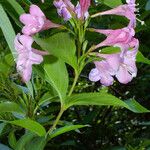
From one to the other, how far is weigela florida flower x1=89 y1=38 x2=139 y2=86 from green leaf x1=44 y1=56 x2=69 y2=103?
67 mm

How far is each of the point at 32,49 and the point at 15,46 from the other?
32 millimetres

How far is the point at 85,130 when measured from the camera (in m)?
2.36

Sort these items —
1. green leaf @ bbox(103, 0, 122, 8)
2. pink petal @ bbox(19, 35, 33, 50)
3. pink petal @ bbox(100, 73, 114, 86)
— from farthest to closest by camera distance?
green leaf @ bbox(103, 0, 122, 8) → pink petal @ bbox(100, 73, 114, 86) → pink petal @ bbox(19, 35, 33, 50)

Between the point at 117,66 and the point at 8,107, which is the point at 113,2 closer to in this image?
the point at 117,66

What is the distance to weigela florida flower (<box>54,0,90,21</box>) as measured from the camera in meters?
0.82

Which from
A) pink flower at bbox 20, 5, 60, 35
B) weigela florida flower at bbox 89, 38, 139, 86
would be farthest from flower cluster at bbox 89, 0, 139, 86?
pink flower at bbox 20, 5, 60, 35

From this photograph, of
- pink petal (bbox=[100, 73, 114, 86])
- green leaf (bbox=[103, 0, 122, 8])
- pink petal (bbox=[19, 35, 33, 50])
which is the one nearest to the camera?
pink petal (bbox=[19, 35, 33, 50])

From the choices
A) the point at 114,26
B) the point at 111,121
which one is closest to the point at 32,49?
the point at 114,26

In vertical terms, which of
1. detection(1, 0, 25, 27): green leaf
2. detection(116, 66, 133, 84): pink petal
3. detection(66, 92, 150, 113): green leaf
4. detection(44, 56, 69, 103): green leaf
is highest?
detection(1, 0, 25, 27): green leaf

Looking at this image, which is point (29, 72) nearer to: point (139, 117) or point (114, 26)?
point (114, 26)

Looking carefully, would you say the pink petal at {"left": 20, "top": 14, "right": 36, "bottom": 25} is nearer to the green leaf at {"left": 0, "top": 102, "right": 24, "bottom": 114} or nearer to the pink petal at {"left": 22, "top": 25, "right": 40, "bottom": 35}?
the pink petal at {"left": 22, "top": 25, "right": 40, "bottom": 35}

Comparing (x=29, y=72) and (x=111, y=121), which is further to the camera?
(x=111, y=121)

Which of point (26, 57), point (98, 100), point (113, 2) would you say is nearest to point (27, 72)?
point (26, 57)

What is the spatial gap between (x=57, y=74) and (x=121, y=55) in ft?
0.44
